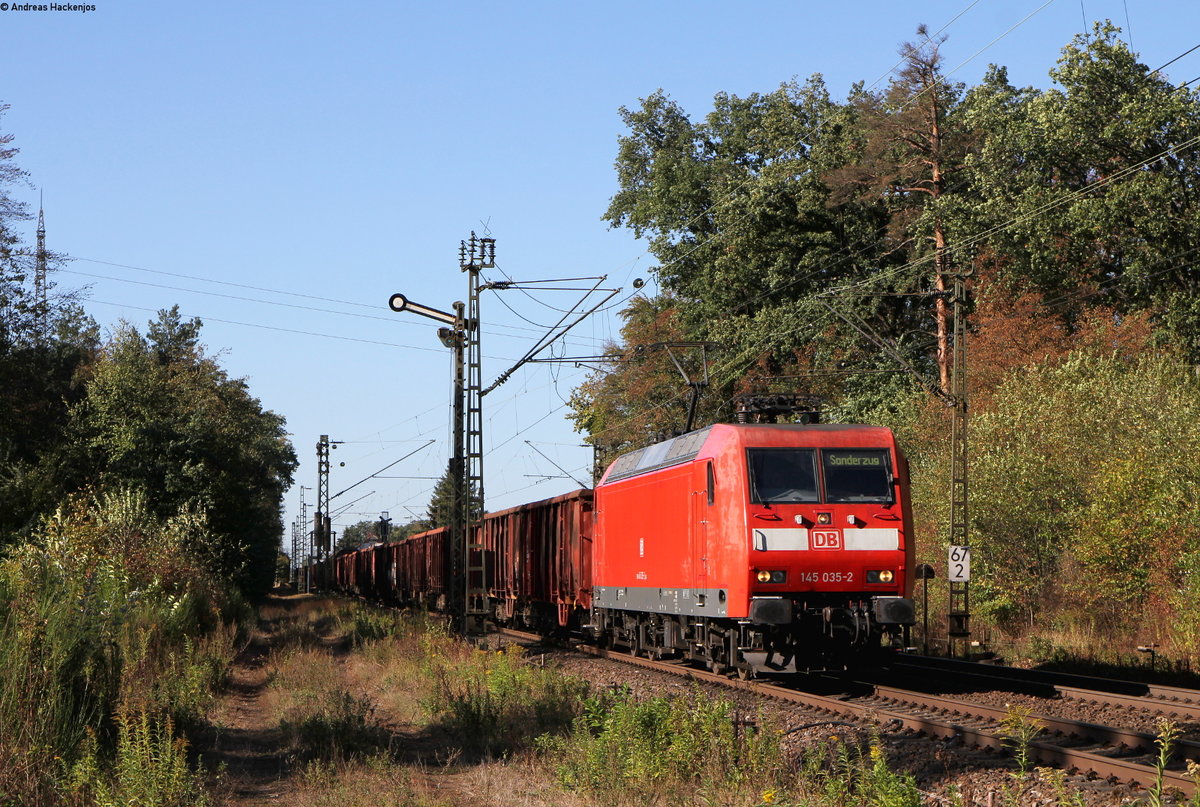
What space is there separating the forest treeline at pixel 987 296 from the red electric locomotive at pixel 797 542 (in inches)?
171

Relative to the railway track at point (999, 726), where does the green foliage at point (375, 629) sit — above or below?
below

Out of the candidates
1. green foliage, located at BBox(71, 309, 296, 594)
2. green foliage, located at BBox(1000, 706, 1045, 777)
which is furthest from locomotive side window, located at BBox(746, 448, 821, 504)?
green foliage, located at BBox(71, 309, 296, 594)

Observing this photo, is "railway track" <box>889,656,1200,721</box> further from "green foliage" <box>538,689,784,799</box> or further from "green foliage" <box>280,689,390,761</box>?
"green foliage" <box>280,689,390,761</box>

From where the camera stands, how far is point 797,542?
15125 mm

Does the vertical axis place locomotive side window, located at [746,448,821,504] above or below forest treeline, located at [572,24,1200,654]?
below

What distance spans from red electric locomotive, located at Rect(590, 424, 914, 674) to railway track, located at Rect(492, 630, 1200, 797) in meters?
0.71

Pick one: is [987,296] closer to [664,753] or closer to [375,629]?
[375,629]

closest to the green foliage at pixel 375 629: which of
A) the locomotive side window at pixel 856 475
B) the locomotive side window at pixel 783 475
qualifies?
the locomotive side window at pixel 783 475

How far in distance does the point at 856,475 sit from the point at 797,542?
1.25 meters

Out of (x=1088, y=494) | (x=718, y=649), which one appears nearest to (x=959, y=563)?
(x=1088, y=494)

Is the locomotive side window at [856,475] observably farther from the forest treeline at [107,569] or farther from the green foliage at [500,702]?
the forest treeline at [107,569]

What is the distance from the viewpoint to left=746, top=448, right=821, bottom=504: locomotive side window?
1530 centimetres

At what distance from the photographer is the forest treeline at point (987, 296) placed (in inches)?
930

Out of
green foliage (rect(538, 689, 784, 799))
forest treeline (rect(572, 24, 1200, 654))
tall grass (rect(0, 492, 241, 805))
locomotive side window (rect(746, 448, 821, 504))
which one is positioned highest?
forest treeline (rect(572, 24, 1200, 654))
